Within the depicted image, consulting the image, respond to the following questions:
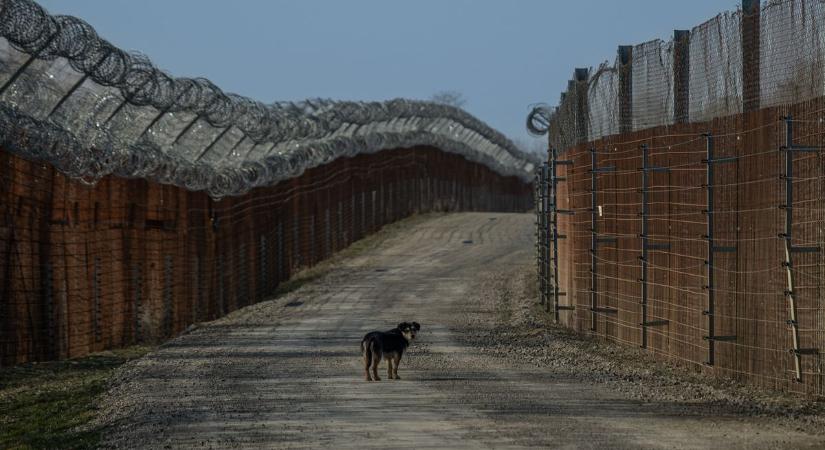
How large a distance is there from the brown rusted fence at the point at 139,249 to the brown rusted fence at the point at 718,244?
23.8 ft

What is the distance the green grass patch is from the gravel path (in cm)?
34

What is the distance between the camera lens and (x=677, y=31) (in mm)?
14945

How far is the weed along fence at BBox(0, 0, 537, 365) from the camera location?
17328 millimetres

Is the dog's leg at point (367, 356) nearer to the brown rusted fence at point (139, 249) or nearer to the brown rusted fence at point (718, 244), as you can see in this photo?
the brown rusted fence at point (718, 244)

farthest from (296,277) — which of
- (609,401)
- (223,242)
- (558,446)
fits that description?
(558,446)

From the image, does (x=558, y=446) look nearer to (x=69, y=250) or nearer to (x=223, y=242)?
(x=69, y=250)

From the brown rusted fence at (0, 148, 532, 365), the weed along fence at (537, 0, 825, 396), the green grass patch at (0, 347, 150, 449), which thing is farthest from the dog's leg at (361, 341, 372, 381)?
the brown rusted fence at (0, 148, 532, 365)

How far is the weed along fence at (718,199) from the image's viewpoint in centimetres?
1184

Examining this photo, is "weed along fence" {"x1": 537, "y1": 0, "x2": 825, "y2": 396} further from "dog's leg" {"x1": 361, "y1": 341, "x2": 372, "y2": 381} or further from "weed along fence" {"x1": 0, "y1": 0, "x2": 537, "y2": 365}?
"weed along fence" {"x1": 0, "y1": 0, "x2": 537, "y2": 365}

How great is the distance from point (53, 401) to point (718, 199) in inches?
281

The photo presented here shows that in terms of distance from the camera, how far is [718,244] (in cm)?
1363

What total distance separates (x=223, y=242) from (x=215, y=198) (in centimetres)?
125

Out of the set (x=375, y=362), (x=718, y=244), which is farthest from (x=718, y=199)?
(x=375, y=362)

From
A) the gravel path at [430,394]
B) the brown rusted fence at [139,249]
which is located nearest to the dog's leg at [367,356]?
the gravel path at [430,394]
